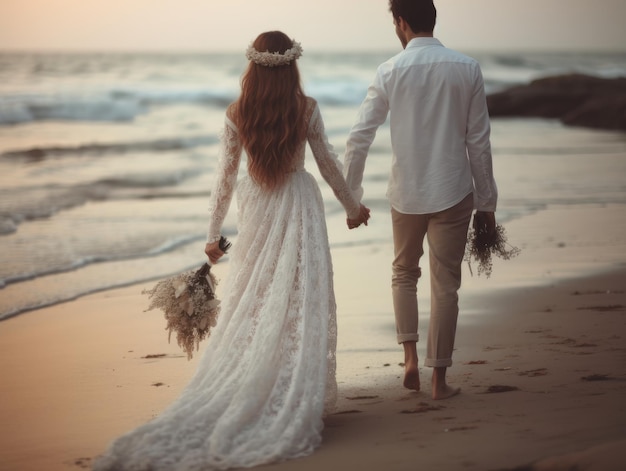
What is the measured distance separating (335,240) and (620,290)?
3.52m

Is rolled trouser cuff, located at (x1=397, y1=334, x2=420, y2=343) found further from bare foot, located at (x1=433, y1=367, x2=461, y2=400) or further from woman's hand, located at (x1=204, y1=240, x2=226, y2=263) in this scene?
woman's hand, located at (x1=204, y1=240, x2=226, y2=263)

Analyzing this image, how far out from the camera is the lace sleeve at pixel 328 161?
173 inches

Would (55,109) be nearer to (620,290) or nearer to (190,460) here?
(620,290)

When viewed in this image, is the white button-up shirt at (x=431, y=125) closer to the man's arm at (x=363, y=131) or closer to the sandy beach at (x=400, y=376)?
the man's arm at (x=363, y=131)

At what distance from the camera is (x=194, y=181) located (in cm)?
1555

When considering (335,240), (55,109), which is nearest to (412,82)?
(335,240)

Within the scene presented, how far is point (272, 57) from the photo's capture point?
4273mm

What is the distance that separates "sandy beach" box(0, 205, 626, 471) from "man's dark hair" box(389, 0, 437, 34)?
188 centimetres

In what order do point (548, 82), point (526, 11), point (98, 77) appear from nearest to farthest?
1. point (548, 82)
2. point (98, 77)
3. point (526, 11)

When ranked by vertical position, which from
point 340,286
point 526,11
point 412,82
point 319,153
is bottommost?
point 340,286

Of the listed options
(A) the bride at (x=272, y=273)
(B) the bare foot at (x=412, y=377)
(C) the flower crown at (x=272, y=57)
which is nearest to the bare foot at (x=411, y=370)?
(B) the bare foot at (x=412, y=377)

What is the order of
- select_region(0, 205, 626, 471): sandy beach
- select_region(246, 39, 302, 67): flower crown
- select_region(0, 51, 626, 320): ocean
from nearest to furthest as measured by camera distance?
1. select_region(0, 205, 626, 471): sandy beach
2. select_region(246, 39, 302, 67): flower crown
3. select_region(0, 51, 626, 320): ocean

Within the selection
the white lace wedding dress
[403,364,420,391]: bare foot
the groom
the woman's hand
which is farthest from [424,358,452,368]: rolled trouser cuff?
the woman's hand

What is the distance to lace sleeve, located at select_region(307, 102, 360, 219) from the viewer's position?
4398 millimetres
